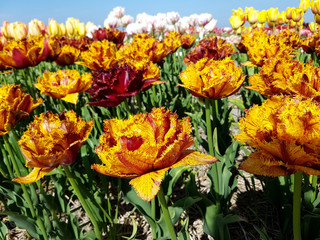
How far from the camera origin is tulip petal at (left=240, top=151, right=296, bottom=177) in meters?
0.82

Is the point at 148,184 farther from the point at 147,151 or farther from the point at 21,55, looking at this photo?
the point at 21,55

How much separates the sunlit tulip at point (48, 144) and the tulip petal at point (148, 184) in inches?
14.7

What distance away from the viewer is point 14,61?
8.25 feet

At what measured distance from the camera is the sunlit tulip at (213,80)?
4.41ft

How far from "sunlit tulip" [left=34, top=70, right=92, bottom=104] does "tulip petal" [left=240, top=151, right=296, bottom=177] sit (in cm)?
155

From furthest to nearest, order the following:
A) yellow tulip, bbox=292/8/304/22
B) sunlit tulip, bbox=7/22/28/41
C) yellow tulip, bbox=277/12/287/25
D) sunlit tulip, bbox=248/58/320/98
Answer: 1. sunlit tulip, bbox=7/22/28/41
2. yellow tulip, bbox=277/12/287/25
3. yellow tulip, bbox=292/8/304/22
4. sunlit tulip, bbox=248/58/320/98

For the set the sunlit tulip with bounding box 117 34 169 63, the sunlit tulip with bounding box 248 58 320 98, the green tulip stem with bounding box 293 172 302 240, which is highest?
the sunlit tulip with bounding box 117 34 169 63

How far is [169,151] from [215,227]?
72cm

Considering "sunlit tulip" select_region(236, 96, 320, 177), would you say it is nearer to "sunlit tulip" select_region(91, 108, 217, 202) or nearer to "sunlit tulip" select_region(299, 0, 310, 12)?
"sunlit tulip" select_region(91, 108, 217, 202)

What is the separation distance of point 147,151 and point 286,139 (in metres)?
0.42

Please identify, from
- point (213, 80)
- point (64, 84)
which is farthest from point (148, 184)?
point (64, 84)

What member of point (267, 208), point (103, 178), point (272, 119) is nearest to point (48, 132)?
point (103, 178)

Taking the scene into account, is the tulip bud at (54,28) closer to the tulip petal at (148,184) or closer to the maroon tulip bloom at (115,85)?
the maroon tulip bloom at (115,85)

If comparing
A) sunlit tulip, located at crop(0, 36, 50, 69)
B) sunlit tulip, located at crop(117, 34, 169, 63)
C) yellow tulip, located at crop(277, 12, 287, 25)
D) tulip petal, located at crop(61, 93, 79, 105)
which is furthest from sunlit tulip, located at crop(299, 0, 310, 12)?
sunlit tulip, located at crop(0, 36, 50, 69)
